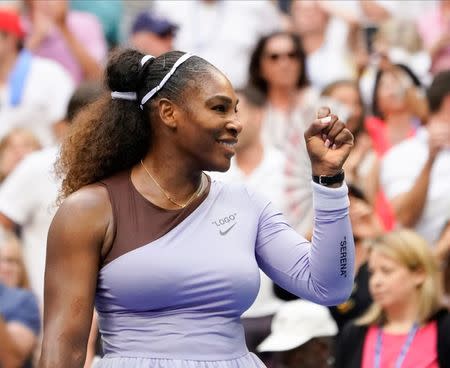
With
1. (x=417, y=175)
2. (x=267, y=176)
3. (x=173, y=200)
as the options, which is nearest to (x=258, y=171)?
(x=267, y=176)

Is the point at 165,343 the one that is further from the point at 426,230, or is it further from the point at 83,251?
the point at 426,230

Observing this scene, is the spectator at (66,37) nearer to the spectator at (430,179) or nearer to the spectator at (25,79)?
the spectator at (25,79)

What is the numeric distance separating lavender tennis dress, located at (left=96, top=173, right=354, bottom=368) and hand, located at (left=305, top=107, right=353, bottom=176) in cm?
7

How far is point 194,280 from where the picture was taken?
3830 mm

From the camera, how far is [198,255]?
3.87m

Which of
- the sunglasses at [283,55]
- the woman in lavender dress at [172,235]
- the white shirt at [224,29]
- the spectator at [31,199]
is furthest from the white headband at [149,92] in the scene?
the white shirt at [224,29]

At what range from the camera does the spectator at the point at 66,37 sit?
Answer: 374 inches

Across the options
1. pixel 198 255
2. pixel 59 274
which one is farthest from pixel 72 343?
pixel 198 255

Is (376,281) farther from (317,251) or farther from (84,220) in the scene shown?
(84,220)

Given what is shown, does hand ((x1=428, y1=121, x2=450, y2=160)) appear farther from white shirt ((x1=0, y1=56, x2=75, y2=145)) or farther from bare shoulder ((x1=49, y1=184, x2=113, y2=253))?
bare shoulder ((x1=49, y1=184, x2=113, y2=253))

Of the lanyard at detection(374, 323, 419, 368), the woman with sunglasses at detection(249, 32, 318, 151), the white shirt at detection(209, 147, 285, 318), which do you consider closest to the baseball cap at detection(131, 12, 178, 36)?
the woman with sunglasses at detection(249, 32, 318, 151)

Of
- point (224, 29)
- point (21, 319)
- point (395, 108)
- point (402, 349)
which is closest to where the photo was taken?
point (402, 349)

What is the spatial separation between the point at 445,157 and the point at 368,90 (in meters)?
1.80

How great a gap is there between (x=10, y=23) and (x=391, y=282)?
3.90 m
